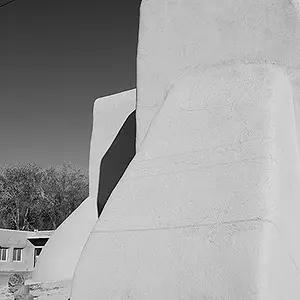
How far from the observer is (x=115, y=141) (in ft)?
A: 27.4

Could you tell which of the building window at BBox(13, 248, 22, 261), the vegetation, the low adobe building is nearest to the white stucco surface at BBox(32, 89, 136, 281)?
the low adobe building

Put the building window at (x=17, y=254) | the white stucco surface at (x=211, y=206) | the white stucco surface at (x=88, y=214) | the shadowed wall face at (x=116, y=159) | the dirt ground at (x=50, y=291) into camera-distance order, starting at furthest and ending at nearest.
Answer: the building window at (x=17, y=254) → the white stucco surface at (x=88, y=214) → the shadowed wall face at (x=116, y=159) → the dirt ground at (x=50, y=291) → the white stucco surface at (x=211, y=206)

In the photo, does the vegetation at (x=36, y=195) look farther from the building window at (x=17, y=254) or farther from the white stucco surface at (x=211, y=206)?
the white stucco surface at (x=211, y=206)

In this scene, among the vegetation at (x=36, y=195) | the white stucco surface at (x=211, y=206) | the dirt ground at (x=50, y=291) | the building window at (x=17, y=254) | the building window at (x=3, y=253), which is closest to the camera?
the white stucco surface at (x=211, y=206)

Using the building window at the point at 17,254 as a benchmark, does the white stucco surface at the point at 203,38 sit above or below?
above

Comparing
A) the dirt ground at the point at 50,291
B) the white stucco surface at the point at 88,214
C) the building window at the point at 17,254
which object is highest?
the white stucco surface at the point at 88,214

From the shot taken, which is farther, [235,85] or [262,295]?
[235,85]

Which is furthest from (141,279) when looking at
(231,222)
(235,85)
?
(235,85)

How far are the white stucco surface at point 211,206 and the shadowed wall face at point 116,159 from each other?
160 inches

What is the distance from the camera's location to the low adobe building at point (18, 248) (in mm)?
18422

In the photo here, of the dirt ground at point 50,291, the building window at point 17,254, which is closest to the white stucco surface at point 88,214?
the dirt ground at point 50,291

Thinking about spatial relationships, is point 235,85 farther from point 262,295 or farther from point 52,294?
point 52,294

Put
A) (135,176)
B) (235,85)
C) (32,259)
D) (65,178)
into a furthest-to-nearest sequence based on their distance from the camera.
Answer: (65,178) < (32,259) < (235,85) < (135,176)

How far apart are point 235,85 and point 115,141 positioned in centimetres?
490
